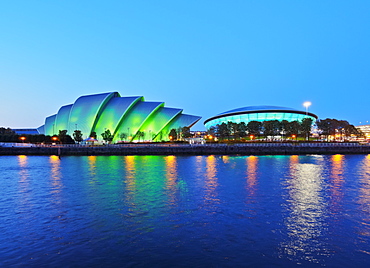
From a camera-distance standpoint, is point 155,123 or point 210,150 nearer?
point 210,150

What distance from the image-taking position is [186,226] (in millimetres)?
11070

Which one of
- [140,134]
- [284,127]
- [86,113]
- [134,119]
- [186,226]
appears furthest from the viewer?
[134,119]

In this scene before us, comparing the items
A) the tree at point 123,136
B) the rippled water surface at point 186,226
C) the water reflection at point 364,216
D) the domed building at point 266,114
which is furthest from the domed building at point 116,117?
the water reflection at point 364,216

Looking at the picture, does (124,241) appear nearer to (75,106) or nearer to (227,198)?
(227,198)

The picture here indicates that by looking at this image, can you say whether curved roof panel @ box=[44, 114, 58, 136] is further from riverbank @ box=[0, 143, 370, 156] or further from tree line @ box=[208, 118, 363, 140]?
tree line @ box=[208, 118, 363, 140]

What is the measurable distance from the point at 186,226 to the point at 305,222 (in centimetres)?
488

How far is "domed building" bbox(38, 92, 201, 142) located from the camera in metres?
81.4

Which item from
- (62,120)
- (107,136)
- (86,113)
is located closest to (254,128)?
(107,136)

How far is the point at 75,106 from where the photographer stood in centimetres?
8375

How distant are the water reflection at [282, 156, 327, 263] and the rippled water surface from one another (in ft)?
0.11

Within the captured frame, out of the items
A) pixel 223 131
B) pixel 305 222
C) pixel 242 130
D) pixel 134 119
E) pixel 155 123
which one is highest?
pixel 134 119

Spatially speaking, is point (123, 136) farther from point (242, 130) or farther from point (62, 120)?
point (242, 130)

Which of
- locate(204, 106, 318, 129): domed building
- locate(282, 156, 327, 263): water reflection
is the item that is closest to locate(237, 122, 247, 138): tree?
locate(204, 106, 318, 129): domed building

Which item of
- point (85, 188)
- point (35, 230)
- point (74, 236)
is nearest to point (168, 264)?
point (74, 236)
